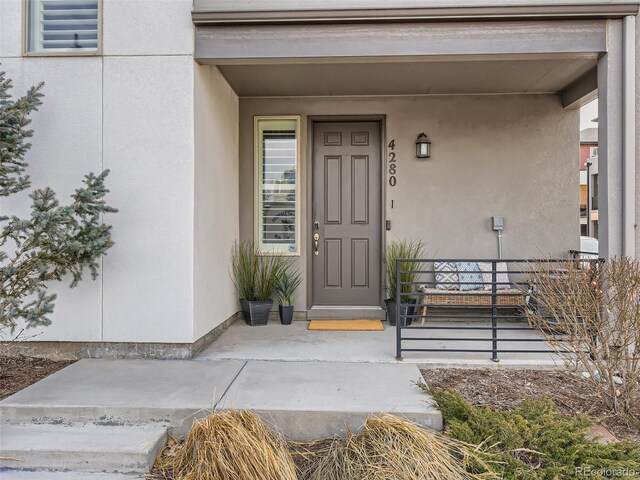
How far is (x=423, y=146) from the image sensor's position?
191 inches

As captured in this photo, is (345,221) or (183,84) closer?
(183,84)

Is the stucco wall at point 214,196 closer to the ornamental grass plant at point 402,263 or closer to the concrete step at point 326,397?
the concrete step at point 326,397

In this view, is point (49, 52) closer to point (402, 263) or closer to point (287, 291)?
point (287, 291)

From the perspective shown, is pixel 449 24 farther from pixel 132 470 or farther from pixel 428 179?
pixel 132 470

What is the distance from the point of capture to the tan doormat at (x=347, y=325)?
4.39m

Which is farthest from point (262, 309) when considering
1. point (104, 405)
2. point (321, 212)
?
point (104, 405)

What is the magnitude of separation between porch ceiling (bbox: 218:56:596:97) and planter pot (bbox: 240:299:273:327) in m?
2.43

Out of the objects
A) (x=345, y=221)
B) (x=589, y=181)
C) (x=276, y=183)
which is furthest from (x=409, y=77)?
(x=589, y=181)

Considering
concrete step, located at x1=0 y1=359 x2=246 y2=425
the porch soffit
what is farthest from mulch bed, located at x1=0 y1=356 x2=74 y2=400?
the porch soffit

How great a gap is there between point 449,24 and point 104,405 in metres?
3.77

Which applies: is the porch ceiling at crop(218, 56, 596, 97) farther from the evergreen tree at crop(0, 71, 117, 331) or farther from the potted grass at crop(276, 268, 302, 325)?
the potted grass at crop(276, 268, 302, 325)

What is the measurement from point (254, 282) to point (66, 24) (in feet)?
9.80

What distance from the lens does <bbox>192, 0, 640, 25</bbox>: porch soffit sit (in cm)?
327

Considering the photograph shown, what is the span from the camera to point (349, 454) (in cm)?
214
